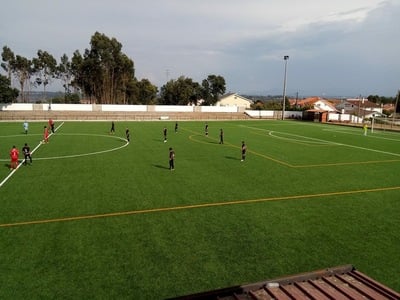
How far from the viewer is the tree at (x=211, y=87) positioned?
339ft

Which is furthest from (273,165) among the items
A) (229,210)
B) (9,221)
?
(9,221)

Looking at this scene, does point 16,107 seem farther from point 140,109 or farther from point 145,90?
point 145,90

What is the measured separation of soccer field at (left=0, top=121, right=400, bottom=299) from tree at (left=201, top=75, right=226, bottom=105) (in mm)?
78714

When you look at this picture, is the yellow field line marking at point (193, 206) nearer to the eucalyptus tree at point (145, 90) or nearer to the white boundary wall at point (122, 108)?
the white boundary wall at point (122, 108)

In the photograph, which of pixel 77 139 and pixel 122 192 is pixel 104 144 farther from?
pixel 122 192

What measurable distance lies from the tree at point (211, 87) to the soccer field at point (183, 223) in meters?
78.7

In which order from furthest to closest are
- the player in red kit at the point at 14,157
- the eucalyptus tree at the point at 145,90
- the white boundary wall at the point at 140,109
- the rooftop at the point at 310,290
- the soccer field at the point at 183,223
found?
Answer: the eucalyptus tree at the point at 145,90, the white boundary wall at the point at 140,109, the player in red kit at the point at 14,157, the soccer field at the point at 183,223, the rooftop at the point at 310,290

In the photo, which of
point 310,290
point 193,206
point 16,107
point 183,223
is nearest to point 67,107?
point 16,107

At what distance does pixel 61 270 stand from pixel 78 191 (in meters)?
8.14

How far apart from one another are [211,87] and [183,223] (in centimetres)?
9325

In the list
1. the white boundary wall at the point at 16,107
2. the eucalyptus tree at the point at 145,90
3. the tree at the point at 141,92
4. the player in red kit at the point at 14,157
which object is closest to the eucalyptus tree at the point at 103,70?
the tree at the point at 141,92

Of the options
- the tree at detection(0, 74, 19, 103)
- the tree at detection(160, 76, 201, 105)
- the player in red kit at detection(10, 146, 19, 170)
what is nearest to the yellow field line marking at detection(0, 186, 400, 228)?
the player in red kit at detection(10, 146, 19, 170)

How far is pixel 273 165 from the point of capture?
2489cm

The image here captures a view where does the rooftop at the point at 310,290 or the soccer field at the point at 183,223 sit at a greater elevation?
the rooftop at the point at 310,290
